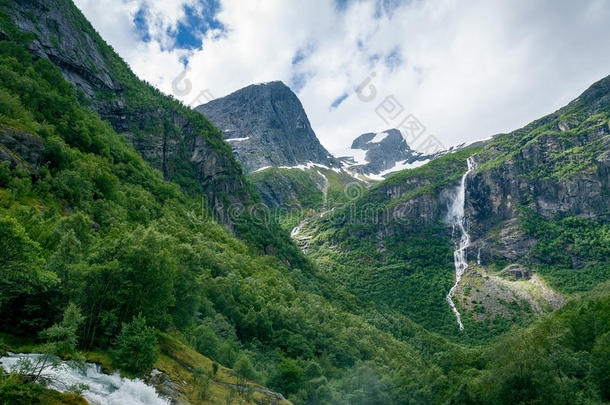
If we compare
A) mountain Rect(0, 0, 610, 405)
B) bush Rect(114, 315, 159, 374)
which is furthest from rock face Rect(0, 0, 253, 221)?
bush Rect(114, 315, 159, 374)

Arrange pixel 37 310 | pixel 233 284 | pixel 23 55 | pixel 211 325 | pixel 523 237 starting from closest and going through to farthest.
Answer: pixel 37 310
pixel 211 325
pixel 233 284
pixel 23 55
pixel 523 237

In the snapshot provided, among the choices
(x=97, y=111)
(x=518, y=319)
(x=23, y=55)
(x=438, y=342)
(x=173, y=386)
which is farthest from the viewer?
(x=518, y=319)

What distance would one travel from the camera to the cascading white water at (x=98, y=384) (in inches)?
667

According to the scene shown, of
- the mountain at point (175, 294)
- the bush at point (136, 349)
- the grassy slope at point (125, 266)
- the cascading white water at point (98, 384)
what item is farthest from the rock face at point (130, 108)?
the cascading white water at point (98, 384)

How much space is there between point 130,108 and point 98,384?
10953 centimetres

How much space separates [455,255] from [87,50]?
197 metres

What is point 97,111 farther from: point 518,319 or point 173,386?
point 518,319

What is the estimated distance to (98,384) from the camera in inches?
761

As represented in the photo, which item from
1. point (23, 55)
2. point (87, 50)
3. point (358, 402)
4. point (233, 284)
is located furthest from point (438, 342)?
point (87, 50)

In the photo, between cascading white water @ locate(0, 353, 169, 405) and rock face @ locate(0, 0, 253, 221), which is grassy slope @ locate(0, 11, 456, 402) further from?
rock face @ locate(0, 0, 253, 221)

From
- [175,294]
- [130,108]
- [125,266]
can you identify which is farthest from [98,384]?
[130,108]

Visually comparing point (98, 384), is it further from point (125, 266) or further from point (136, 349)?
point (125, 266)

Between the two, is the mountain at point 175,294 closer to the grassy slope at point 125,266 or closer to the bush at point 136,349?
the bush at point 136,349

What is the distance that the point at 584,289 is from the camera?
14550cm
